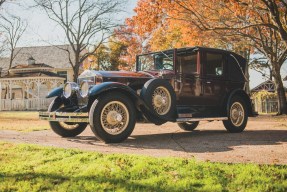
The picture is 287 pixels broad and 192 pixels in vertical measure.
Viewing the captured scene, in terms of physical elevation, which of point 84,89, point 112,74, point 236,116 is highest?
point 112,74

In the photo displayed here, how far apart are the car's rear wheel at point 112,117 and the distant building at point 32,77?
23955 mm

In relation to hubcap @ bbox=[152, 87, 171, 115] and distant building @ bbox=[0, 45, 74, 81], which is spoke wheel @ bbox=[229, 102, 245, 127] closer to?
hubcap @ bbox=[152, 87, 171, 115]

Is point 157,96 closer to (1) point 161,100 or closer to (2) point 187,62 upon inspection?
(1) point 161,100

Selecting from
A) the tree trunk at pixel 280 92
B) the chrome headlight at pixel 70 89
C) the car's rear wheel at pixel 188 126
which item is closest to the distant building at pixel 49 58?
the tree trunk at pixel 280 92

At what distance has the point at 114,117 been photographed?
263 inches

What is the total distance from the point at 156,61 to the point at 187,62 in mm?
Result: 833

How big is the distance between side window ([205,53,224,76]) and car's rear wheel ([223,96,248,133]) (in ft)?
2.91

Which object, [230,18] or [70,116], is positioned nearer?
[70,116]

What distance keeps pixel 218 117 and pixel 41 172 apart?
18.5ft

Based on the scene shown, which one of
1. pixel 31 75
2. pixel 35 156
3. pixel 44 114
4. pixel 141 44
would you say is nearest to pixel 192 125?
pixel 44 114

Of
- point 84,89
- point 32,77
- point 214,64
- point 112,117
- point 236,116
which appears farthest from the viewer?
point 32,77

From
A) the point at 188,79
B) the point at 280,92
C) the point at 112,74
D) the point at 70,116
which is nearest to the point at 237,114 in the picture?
the point at 188,79

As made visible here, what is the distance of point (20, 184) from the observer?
3.62 meters

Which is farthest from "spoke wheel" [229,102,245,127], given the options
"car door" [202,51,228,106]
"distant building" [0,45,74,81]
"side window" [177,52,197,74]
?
"distant building" [0,45,74,81]
